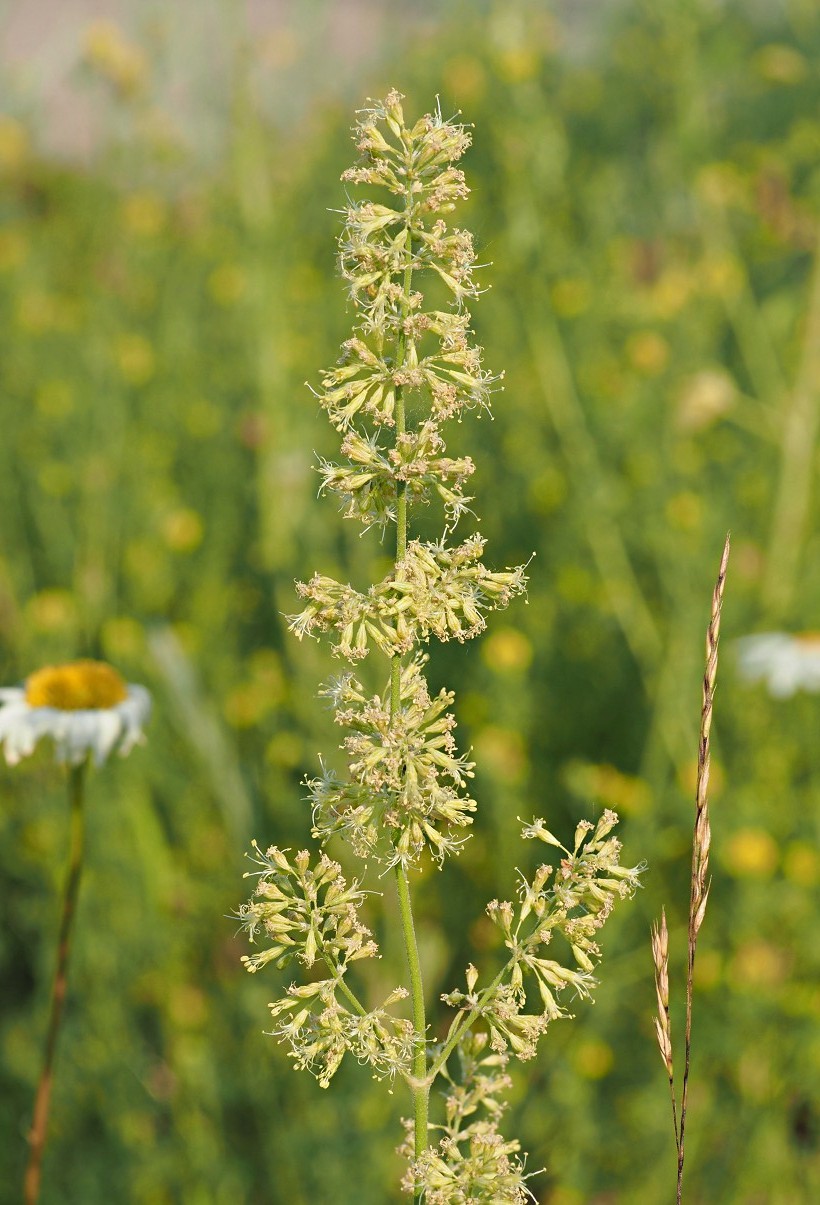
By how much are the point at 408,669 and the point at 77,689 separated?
1.34 metres

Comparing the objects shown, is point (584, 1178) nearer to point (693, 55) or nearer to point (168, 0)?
point (693, 55)

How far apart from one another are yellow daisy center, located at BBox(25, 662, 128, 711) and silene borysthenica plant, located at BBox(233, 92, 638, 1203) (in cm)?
130

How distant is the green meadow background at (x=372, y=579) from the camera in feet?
8.10

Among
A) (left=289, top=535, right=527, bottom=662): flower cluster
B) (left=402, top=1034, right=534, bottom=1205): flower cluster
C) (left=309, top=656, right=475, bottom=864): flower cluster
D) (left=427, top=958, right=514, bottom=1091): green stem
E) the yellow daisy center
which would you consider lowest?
(left=402, top=1034, right=534, bottom=1205): flower cluster

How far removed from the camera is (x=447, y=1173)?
2.55 ft

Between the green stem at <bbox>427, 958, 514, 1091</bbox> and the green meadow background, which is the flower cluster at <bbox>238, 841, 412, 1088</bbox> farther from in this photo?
the green meadow background

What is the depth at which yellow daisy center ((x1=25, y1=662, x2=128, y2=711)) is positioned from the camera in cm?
203

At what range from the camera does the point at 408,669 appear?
0.82 metres

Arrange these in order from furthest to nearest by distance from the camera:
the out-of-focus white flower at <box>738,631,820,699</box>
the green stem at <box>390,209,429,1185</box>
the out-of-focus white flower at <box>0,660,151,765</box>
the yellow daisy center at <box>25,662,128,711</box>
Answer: the out-of-focus white flower at <box>738,631,820,699</box>
the yellow daisy center at <box>25,662,128,711</box>
the out-of-focus white flower at <box>0,660,151,765</box>
the green stem at <box>390,209,429,1185</box>

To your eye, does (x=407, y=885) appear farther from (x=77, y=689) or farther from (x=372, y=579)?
(x=372, y=579)

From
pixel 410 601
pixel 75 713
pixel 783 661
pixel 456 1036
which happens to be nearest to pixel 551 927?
pixel 456 1036

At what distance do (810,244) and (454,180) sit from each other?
3.21 meters

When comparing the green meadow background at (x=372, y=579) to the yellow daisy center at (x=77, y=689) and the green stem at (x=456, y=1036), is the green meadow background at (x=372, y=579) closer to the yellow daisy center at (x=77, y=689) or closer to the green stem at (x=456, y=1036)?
the yellow daisy center at (x=77, y=689)

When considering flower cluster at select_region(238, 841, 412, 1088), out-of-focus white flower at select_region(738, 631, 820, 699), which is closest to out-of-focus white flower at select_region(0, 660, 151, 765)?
flower cluster at select_region(238, 841, 412, 1088)
